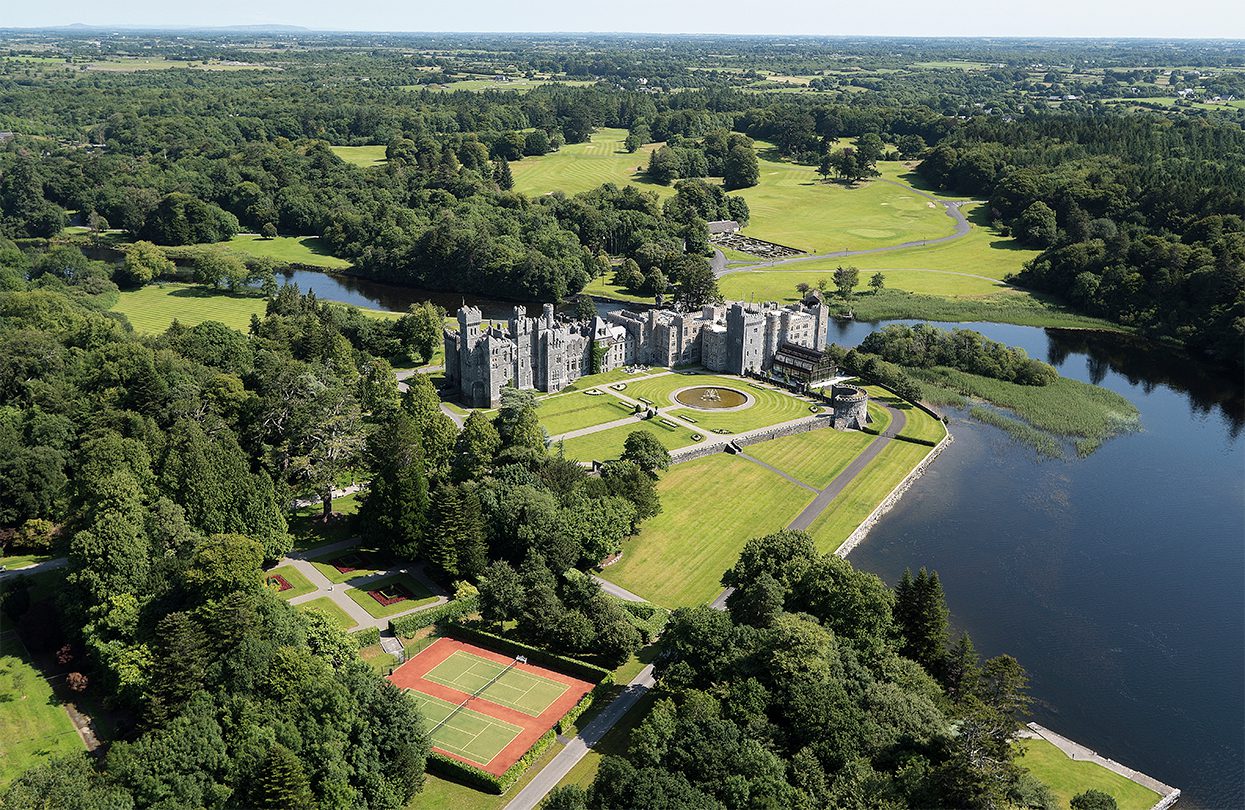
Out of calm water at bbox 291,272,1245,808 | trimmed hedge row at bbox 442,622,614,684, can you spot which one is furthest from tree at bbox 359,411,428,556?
calm water at bbox 291,272,1245,808

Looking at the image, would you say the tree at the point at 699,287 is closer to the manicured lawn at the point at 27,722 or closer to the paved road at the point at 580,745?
the paved road at the point at 580,745

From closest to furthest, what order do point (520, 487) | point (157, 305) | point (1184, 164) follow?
1. point (520, 487)
2. point (157, 305)
3. point (1184, 164)

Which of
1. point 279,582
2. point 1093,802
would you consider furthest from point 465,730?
point 1093,802

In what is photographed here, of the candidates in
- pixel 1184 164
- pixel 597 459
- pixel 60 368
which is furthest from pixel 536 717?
pixel 1184 164

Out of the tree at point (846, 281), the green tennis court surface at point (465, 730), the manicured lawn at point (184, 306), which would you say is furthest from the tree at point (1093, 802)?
the manicured lawn at point (184, 306)

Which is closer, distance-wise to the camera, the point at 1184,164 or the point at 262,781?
the point at 262,781

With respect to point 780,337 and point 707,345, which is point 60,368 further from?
point 780,337

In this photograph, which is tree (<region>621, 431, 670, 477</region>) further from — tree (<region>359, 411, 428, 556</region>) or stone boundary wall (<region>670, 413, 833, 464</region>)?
tree (<region>359, 411, 428, 556</region>)
